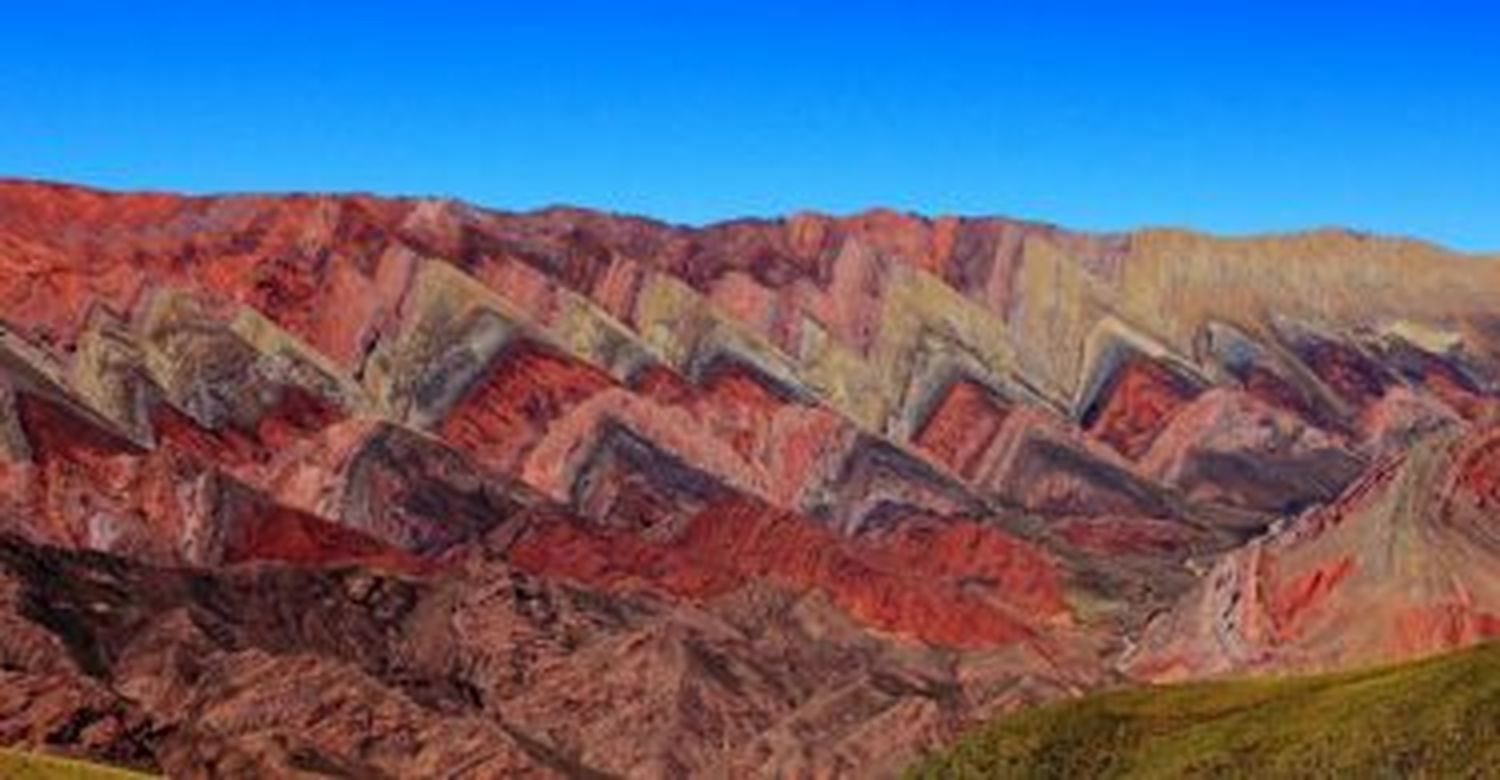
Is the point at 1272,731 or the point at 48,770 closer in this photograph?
the point at 48,770

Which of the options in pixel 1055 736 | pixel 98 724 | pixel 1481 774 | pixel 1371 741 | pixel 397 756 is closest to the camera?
pixel 1481 774

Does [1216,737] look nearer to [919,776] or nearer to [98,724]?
[919,776]

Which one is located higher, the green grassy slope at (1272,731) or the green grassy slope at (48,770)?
the green grassy slope at (1272,731)

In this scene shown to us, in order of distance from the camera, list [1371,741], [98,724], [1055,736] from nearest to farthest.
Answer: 1. [1371,741]
2. [1055,736]
3. [98,724]

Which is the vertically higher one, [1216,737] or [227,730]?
[1216,737]

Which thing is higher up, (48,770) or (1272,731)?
(1272,731)

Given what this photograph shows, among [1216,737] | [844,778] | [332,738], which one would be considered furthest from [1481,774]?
[332,738]
